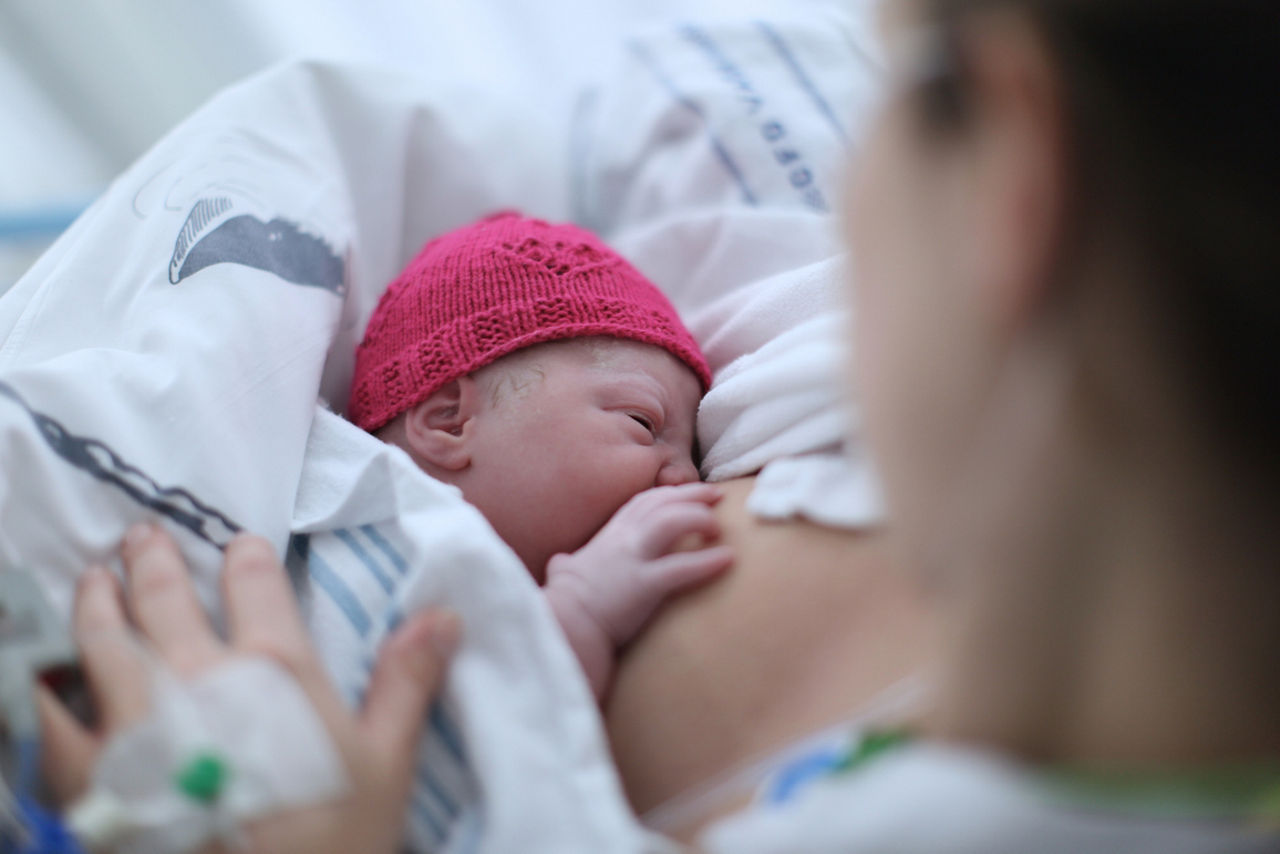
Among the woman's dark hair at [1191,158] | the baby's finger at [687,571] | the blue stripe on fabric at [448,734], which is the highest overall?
the woman's dark hair at [1191,158]

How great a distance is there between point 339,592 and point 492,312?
1.05 feet

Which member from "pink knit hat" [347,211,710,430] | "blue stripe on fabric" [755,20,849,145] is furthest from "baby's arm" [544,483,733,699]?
"blue stripe on fabric" [755,20,849,145]

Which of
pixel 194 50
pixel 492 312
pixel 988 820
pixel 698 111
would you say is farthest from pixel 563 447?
pixel 194 50

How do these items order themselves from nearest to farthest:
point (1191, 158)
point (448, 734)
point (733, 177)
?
1. point (1191, 158)
2. point (448, 734)
3. point (733, 177)

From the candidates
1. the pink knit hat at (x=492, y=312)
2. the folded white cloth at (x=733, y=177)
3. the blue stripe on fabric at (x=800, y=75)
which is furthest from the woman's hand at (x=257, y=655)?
the blue stripe on fabric at (x=800, y=75)

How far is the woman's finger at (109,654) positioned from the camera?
0.60 meters

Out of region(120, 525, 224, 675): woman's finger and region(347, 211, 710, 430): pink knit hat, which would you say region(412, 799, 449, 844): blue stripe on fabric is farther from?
region(347, 211, 710, 430): pink knit hat

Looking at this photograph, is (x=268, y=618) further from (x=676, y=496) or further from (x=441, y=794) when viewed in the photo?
(x=676, y=496)

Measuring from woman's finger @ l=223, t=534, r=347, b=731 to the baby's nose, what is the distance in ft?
1.17

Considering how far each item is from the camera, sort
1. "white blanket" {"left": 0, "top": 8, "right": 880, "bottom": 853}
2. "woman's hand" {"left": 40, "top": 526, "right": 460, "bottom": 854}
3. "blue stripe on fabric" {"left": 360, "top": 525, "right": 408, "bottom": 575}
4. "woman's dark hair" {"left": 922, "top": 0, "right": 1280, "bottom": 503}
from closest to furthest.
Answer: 1. "woman's dark hair" {"left": 922, "top": 0, "right": 1280, "bottom": 503}
2. "woman's hand" {"left": 40, "top": 526, "right": 460, "bottom": 854}
3. "white blanket" {"left": 0, "top": 8, "right": 880, "bottom": 853}
4. "blue stripe on fabric" {"left": 360, "top": 525, "right": 408, "bottom": 575}

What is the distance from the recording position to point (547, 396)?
3.02 ft

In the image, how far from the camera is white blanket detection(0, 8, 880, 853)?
2.28 feet

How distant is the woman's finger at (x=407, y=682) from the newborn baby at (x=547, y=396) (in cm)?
13

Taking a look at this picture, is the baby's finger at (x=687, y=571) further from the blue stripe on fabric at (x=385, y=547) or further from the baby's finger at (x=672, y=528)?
the blue stripe on fabric at (x=385, y=547)
